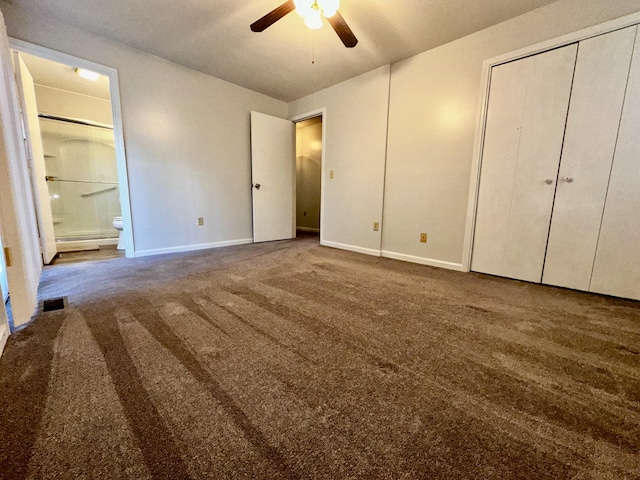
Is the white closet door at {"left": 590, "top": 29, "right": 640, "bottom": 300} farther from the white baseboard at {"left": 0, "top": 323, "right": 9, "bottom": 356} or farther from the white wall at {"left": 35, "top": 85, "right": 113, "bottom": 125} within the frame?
the white wall at {"left": 35, "top": 85, "right": 113, "bottom": 125}

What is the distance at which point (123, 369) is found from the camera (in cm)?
101

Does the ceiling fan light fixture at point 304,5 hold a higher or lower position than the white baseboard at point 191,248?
higher

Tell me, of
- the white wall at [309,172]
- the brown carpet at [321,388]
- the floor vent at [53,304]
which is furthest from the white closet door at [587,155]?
the white wall at [309,172]

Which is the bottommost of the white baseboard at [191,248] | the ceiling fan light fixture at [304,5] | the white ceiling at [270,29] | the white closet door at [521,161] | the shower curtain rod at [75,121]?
the white baseboard at [191,248]

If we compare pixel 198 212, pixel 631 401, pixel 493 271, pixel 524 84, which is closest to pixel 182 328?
pixel 631 401

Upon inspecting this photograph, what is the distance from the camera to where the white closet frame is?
1751 millimetres

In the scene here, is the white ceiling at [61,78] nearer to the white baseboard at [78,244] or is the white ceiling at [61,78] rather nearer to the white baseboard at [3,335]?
the white baseboard at [78,244]

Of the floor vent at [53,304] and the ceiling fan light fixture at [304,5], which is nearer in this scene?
the floor vent at [53,304]

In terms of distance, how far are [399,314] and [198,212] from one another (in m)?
2.95

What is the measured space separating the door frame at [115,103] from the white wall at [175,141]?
0.15 ft

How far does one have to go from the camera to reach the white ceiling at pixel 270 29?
6.55 feet

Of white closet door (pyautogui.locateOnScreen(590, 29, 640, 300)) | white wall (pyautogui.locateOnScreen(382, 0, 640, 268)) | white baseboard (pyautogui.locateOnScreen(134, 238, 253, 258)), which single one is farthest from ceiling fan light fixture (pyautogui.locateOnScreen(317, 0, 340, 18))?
white baseboard (pyautogui.locateOnScreen(134, 238, 253, 258))

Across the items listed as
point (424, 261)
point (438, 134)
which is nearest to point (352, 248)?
point (424, 261)

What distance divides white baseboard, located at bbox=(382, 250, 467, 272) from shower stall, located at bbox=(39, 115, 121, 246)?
4.28m
